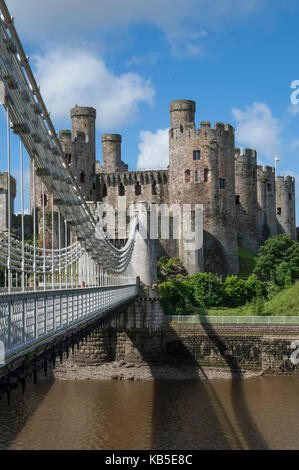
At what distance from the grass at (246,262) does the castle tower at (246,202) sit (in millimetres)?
1603

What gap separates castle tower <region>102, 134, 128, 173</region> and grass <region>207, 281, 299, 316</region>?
85.9 ft

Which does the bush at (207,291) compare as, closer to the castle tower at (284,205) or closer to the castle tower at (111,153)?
the castle tower at (111,153)

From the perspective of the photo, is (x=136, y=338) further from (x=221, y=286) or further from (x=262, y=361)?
(x=221, y=286)

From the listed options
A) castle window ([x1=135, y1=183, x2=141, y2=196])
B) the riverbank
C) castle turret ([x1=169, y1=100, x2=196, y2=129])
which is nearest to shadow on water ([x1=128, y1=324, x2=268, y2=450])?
the riverbank

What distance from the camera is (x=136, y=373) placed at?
104 ft

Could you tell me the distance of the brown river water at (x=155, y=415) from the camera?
841 inches

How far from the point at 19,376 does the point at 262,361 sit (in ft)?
74.9

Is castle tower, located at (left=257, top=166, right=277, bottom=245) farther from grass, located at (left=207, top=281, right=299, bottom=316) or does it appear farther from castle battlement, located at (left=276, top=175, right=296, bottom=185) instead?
grass, located at (left=207, top=281, right=299, bottom=316)

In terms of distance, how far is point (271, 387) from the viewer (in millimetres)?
28688

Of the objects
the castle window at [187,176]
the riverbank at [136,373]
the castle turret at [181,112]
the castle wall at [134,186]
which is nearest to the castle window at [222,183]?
the castle window at [187,176]

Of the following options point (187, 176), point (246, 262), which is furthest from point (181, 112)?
point (246, 262)

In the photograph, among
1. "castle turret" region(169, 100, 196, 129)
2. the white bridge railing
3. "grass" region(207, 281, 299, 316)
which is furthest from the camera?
"castle turret" region(169, 100, 196, 129)

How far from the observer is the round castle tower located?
4966 cm

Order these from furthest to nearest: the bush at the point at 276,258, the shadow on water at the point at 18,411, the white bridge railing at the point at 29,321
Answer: the bush at the point at 276,258 → the shadow on water at the point at 18,411 → the white bridge railing at the point at 29,321
